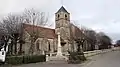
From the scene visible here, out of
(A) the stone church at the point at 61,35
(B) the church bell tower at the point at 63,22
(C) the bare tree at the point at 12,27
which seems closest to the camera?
(C) the bare tree at the point at 12,27

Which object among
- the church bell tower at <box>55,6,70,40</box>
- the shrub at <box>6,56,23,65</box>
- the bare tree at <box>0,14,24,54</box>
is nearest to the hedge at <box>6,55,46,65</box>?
the shrub at <box>6,56,23,65</box>

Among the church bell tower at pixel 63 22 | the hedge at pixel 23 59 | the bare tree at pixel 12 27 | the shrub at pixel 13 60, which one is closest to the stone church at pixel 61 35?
the church bell tower at pixel 63 22

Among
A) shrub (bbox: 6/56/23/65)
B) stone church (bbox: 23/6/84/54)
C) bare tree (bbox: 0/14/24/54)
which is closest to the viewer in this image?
shrub (bbox: 6/56/23/65)

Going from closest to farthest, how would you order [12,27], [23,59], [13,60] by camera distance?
[13,60]
[23,59]
[12,27]

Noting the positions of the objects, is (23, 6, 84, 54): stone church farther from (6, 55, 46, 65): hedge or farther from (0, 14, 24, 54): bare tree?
(6, 55, 46, 65): hedge

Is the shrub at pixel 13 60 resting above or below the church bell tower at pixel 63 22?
below

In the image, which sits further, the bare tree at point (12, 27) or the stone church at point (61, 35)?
the stone church at point (61, 35)

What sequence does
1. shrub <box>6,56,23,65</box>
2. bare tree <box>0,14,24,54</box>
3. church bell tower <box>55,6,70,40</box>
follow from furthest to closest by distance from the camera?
church bell tower <box>55,6,70,40</box>, bare tree <box>0,14,24,54</box>, shrub <box>6,56,23,65</box>

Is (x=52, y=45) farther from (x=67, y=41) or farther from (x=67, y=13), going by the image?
(x=67, y=13)

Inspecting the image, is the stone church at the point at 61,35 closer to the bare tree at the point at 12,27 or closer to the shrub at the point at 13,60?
the bare tree at the point at 12,27

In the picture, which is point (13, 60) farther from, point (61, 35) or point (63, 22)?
point (63, 22)

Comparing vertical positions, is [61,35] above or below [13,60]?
above

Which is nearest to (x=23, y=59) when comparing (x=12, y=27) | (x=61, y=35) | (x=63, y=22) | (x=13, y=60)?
(x=13, y=60)

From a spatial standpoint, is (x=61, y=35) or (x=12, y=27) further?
(x=61, y=35)
